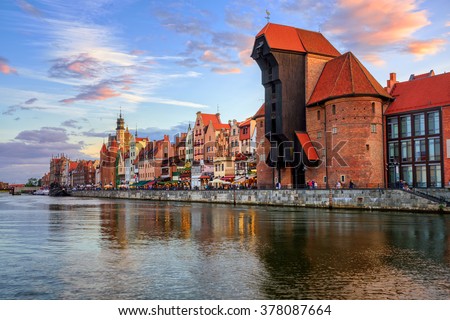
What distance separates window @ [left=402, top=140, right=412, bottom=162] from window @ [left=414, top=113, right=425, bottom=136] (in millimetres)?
1526

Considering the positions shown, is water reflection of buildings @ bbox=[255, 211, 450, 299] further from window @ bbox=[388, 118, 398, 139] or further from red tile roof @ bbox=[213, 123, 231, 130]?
red tile roof @ bbox=[213, 123, 231, 130]

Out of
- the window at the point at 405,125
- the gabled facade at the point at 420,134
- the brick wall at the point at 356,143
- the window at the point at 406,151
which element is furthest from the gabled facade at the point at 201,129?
the window at the point at 406,151

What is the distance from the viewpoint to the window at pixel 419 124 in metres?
50.4

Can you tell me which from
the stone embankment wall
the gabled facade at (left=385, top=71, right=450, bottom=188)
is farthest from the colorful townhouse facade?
the stone embankment wall

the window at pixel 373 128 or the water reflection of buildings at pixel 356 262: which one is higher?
the window at pixel 373 128

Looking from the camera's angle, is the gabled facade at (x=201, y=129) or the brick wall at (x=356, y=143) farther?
the gabled facade at (x=201, y=129)

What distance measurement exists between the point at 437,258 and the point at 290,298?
8.52m

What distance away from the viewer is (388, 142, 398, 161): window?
53.5 metres

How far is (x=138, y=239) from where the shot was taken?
79.2 feet

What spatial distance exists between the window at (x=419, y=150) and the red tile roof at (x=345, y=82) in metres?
6.51

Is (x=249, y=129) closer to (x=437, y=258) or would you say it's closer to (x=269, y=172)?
(x=269, y=172)

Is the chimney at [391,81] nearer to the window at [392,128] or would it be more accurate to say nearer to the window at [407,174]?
the window at [392,128]

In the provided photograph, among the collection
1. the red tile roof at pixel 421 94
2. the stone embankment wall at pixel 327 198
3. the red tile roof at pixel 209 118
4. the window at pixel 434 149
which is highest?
the red tile roof at pixel 209 118

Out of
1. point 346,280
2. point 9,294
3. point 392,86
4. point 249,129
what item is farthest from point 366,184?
point 9,294
